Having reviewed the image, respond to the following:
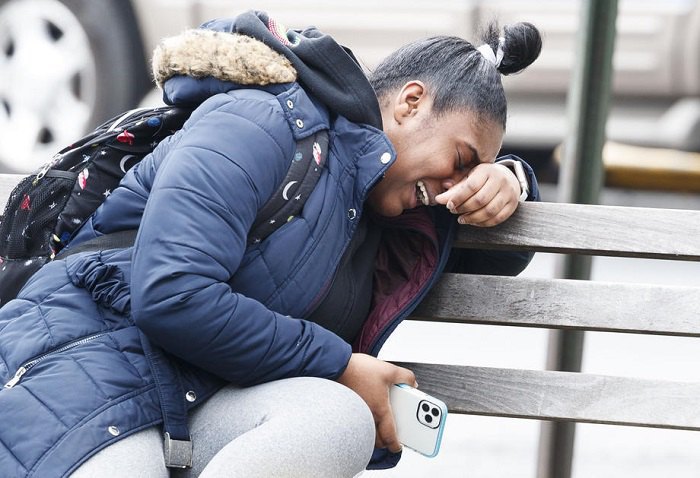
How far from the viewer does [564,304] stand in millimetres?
2363

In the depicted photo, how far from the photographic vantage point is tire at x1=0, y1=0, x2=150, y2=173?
5.75m

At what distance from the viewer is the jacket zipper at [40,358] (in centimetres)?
189

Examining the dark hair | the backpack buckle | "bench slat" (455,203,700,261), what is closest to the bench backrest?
"bench slat" (455,203,700,261)

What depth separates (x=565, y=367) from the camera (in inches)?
97.6

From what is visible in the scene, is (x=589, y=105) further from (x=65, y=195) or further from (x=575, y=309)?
(x=65, y=195)

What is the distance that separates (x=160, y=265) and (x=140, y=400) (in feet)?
0.77

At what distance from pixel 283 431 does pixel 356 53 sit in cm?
413

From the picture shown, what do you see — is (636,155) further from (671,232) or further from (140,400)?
(140,400)

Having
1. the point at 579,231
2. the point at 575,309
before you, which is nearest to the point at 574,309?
the point at 575,309

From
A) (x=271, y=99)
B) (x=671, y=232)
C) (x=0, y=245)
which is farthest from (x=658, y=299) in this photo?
(x=0, y=245)

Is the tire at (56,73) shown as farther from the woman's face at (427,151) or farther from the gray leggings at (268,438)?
the gray leggings at (268,438)

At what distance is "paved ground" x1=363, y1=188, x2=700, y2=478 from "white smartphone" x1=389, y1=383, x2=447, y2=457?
1181 mm

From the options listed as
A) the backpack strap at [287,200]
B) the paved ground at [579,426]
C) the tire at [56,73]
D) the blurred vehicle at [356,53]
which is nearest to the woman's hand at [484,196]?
the backpack strap at [287,200]

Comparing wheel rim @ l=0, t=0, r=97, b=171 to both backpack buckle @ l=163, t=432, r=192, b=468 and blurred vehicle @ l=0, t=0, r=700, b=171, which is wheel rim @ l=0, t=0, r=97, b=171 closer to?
blurred vehicle @ l=0, t=0, r=700, b=171
